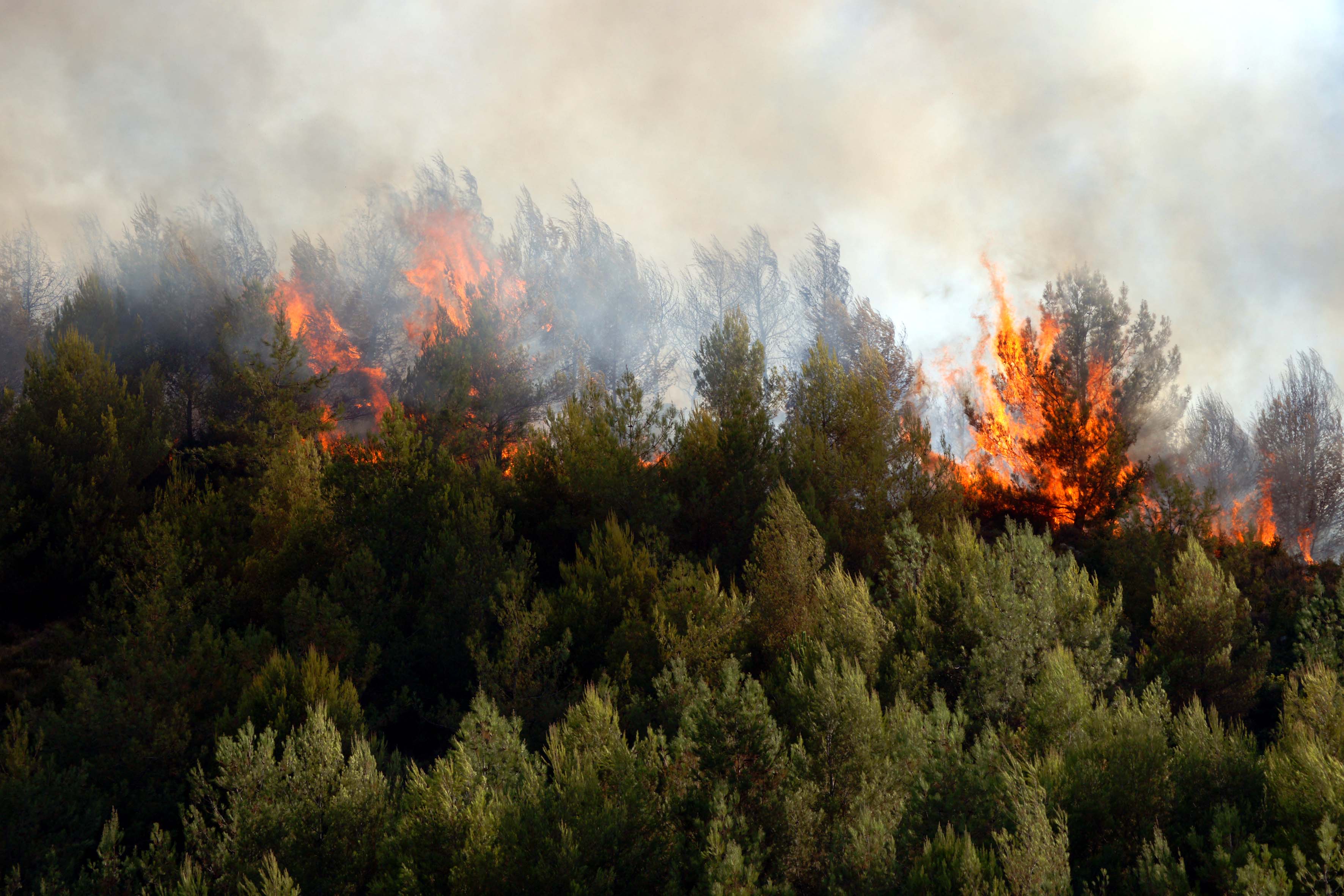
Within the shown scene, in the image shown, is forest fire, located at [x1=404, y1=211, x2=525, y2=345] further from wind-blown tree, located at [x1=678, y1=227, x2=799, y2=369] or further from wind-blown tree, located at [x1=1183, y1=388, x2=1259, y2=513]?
wind-blown tree, located at [x1=1183, y1=388, x2=1259, y2=513]

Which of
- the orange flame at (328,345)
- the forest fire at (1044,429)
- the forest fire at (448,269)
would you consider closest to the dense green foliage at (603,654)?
the forest fire at (1044,429)

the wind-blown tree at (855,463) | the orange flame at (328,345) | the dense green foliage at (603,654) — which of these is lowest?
the dense green foliage at (603,654)

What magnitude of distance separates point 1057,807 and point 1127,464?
22055 millimetres

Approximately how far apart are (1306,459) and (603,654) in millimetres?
36025

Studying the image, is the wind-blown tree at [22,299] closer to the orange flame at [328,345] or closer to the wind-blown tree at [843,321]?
the orange flame at [328,345]

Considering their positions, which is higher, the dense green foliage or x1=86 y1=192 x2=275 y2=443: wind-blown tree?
x1=86 y1=192 x2=275 y2=443: wind-blown tree

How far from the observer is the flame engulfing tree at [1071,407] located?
26.9 metres

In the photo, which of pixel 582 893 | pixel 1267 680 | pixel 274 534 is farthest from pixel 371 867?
pixel 1267 680

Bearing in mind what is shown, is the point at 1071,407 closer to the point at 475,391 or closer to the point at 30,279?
the point at 475,391

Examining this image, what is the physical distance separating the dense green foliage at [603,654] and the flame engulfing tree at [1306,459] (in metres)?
9.18

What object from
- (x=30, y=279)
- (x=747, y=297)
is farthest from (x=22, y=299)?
(x=747, y=297)

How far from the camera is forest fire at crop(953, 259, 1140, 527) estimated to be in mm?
26844

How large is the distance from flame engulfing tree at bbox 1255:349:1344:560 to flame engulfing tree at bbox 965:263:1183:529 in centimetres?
1196

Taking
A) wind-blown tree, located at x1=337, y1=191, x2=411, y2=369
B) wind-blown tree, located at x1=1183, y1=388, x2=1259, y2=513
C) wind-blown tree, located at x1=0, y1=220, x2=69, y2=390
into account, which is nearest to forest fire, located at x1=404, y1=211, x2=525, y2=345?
wind-blown tree, located at x1=337, y1=191, x2=411, y2=369
